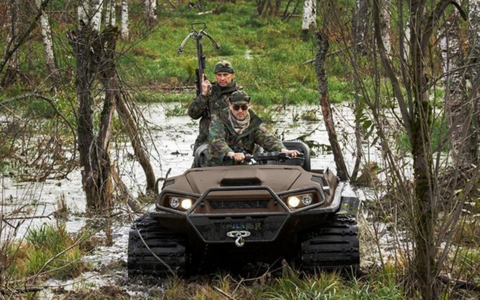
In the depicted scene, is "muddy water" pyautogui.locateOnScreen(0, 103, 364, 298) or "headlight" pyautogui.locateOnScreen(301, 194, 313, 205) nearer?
"headlight" pyautogui.locateOnScreen(301, 194, 313, 205)

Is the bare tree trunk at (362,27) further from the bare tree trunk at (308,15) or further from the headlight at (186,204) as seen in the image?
the bare tree trunk at (308,15)

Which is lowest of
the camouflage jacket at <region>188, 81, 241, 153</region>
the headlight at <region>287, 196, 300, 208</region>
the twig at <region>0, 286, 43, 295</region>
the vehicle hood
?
the twig at <region>0, 286, 43, 295</region>

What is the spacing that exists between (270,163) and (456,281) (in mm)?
2698

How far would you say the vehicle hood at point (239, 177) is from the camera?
289 inches

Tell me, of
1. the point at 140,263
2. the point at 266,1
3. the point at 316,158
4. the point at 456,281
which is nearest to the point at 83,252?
the point at 140,263

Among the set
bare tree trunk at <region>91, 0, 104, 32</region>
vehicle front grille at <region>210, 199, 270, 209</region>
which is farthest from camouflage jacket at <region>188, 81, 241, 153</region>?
vehicle front grille at <region>210, 199, 270, 209</region>

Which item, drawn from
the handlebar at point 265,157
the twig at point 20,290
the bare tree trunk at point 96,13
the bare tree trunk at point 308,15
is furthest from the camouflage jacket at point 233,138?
the bare tree trunk at point 308,15

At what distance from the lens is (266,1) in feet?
123

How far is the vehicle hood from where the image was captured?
289 inches

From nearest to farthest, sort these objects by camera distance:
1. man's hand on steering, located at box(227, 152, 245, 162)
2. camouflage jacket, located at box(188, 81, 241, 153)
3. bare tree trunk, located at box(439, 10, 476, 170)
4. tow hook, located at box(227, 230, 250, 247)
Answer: bare tree trunk, located at box(439, 10, 476, 170) → tow hook, located at box(227, 230, 250, 247) → man's hand on steering, located at box(227, 152, 245, 162) → camouflage jacket, located at box(188, 81, 241, 153)

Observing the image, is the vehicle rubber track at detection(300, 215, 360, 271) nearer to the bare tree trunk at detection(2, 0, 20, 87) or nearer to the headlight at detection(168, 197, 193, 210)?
the headlight at detection(168, 197, 193, 210)

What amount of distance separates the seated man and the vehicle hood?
501 millimetres

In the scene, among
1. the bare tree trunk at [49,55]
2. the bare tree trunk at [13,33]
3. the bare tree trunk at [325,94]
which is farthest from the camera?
the bare tree trunk at [325,94]

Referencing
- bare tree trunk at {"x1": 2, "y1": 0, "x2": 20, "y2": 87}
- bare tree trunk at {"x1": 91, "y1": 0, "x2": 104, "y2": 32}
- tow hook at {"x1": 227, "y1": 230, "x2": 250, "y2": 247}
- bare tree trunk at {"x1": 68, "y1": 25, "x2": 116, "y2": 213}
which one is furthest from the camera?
bare tree trunk at {"x1": 68, "y1": 25, "x2": 116, "y2": 213}
